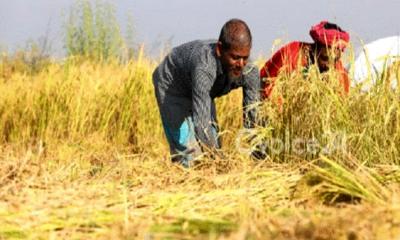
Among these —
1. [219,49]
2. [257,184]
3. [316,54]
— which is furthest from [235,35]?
[257,184]

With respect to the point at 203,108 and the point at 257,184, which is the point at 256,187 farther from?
the point at 203,108

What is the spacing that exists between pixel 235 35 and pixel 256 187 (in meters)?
1.52

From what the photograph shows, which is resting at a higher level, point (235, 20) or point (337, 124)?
point (235, 20)

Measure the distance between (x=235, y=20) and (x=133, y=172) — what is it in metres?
1.37

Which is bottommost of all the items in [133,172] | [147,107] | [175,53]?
[147,107]

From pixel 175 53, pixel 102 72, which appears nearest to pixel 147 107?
pixel 102 72

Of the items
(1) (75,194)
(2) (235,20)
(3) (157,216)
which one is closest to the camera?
(3) (157,216)

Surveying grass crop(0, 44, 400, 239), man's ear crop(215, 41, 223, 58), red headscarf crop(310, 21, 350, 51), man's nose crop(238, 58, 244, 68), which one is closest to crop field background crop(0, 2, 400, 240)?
grass crop(0, 44, 400, 239)

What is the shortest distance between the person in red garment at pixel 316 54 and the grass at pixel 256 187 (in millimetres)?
263

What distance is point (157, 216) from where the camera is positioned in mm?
2865

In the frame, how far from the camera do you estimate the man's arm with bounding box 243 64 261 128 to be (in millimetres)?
5046

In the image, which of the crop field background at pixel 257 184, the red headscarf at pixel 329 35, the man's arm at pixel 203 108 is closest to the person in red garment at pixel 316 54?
the red headscarf at pixel 329 35

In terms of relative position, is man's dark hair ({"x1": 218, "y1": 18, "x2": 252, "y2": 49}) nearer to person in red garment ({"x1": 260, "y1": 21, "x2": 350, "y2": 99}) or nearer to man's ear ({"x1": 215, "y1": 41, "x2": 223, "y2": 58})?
man's ear ({"x1": 215, "y1": 41, "x2": 223, "y2": 58})

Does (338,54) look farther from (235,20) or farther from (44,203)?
(44,203)
